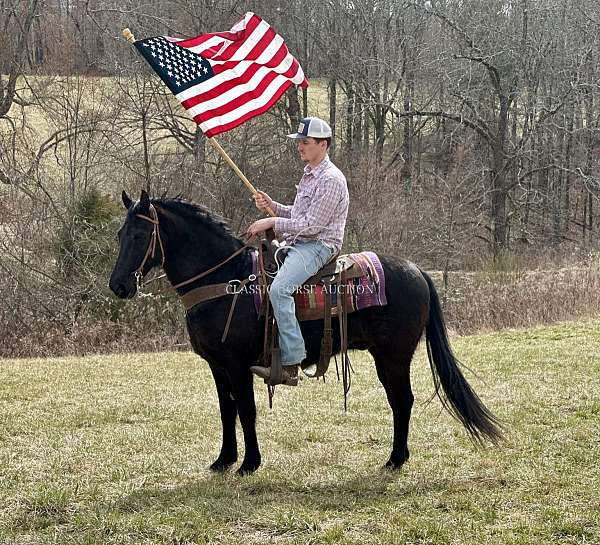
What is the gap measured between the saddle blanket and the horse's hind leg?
46 cm

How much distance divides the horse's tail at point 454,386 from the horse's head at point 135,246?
2.16 m

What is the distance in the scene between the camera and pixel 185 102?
6273 millimetres

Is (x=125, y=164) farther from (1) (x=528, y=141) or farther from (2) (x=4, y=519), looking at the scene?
(1) (x=528, y=141)

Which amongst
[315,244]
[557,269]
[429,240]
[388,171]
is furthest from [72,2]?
[315,244]

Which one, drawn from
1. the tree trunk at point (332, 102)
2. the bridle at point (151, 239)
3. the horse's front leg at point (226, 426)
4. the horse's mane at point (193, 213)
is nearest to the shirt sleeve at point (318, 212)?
the horse's mane at point (193, 213)

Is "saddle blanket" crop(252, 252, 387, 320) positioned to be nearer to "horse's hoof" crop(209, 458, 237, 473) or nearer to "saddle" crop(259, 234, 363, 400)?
"saddle" crop(259, 234, 363, 400)

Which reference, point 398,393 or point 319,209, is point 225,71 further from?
point 398,393

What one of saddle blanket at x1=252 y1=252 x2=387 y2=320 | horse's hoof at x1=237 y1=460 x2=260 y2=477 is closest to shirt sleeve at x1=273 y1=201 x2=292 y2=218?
saddle blanket at x1=252 y1=252 x2=387 y2=320

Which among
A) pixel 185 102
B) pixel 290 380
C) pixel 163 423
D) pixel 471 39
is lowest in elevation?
pixel 163 423

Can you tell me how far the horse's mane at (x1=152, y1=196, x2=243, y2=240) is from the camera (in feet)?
19.2

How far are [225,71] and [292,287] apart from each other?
6.93 feet

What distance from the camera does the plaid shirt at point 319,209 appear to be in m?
5.56

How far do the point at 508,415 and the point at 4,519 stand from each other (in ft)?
15.2

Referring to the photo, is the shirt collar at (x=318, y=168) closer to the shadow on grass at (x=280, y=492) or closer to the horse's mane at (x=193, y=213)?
the horse's mane at (x=193, y=213)
